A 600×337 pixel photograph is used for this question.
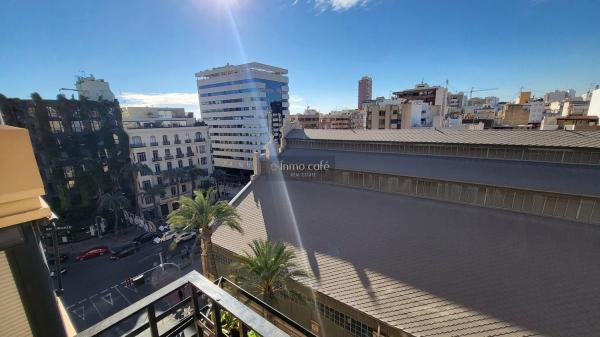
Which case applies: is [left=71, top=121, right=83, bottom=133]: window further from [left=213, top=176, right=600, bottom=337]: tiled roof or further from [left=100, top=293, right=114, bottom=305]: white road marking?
[left=213, top=176, right=600, bottom=337]: tiled roof

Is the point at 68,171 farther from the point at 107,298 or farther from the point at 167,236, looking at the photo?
the point at 107,298

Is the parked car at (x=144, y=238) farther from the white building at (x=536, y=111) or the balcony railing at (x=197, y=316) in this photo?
the white building at (x=536, y=111)

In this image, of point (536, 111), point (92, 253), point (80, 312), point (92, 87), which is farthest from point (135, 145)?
point (536, 111)

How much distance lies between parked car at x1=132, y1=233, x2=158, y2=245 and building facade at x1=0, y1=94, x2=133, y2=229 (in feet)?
31.8

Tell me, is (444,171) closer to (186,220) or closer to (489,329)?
(489,329)

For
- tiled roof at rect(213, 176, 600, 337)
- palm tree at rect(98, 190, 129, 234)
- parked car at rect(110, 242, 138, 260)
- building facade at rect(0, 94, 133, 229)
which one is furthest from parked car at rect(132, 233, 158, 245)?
tiled roof at rect(213, 176, 600, 337)

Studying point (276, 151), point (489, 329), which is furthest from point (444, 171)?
point (276, 151)

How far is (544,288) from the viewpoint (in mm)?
10766

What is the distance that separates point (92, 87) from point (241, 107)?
3049 cm

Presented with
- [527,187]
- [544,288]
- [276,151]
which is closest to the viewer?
[544,288]

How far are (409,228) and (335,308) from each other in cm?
689

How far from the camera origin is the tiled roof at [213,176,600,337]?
10.1 metres

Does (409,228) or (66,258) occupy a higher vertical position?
(409,228)

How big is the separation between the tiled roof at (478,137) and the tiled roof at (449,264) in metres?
6.33
